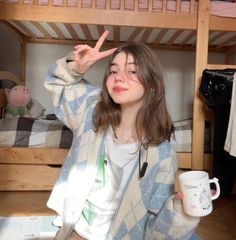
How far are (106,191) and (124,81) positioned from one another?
281 millimetres

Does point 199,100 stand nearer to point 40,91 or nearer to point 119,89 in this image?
point 119,89

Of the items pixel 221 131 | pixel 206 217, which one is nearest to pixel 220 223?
pixel 206 217

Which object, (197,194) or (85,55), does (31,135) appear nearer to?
(85,55)

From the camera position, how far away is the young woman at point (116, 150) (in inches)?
31.0

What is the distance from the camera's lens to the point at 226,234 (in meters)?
1.18

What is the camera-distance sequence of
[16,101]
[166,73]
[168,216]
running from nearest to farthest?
[168,216] < [16,101] < [166,73]

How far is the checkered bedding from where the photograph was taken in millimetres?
1555

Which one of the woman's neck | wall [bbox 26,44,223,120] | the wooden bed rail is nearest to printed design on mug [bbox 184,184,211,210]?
the woman's neck

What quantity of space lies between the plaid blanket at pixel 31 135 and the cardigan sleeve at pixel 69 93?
2.24 feet

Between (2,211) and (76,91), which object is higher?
(76,91)

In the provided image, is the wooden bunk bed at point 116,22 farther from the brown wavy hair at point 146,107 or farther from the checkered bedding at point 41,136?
the brown wavy hair at point 146,107

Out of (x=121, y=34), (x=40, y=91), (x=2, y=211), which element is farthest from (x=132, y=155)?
(x=40, y=91)

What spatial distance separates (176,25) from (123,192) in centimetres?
95

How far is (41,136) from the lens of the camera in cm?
157
